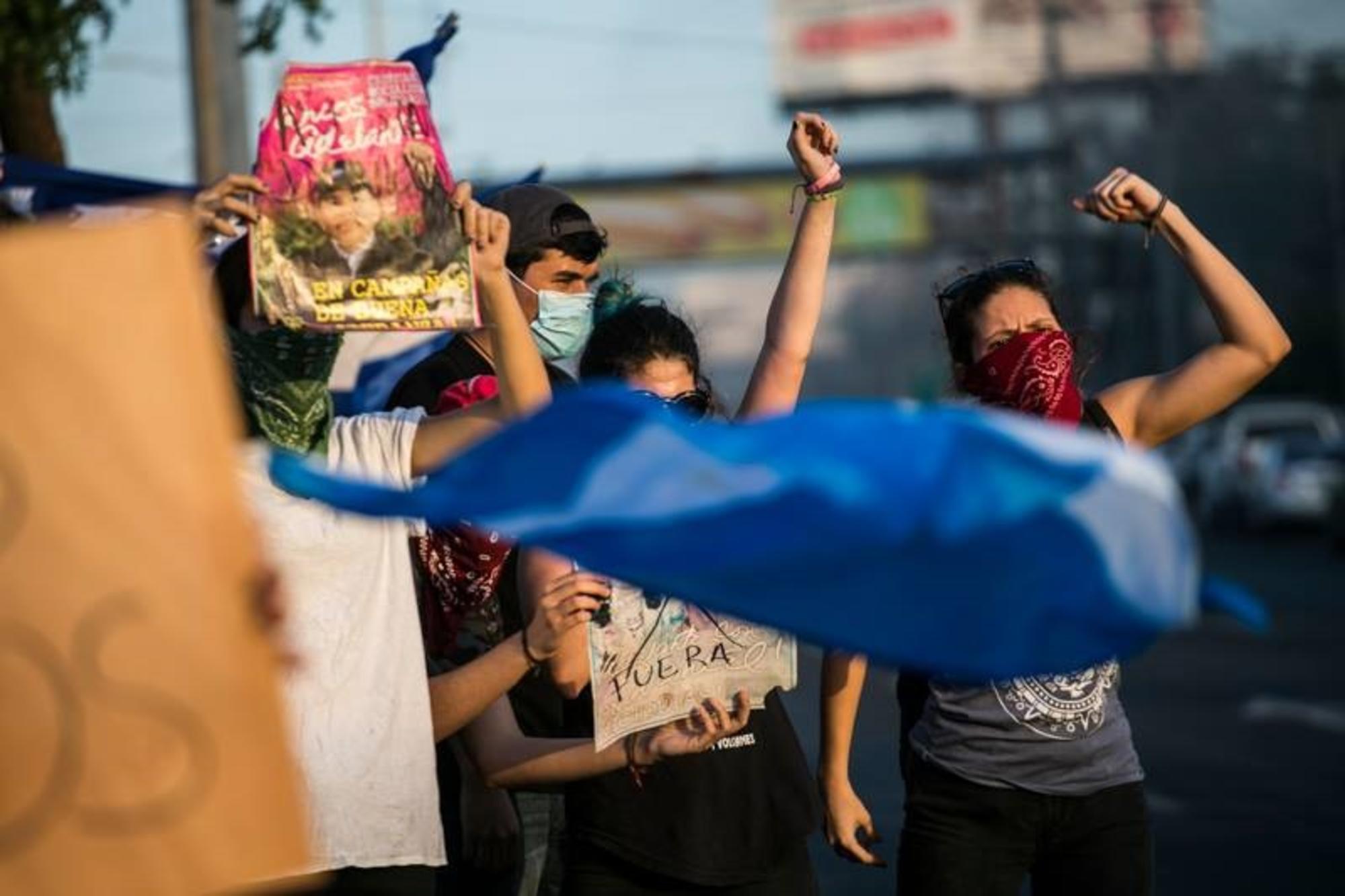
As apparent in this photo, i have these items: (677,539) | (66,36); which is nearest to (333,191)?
(677,539)

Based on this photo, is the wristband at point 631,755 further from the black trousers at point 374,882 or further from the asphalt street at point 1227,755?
the asphalt street at point 1227,755

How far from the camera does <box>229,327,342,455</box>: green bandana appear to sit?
4.43 m

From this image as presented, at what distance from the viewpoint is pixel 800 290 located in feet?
16.6

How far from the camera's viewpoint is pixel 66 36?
987 cm

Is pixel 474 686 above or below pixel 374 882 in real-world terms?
above

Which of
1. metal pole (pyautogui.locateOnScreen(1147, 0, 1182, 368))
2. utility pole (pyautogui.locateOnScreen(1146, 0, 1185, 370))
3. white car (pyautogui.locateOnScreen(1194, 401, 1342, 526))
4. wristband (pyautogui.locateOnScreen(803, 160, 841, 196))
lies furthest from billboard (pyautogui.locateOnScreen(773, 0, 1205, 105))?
wristband (pyautogui.locateOnScreen(803, 160, 841, 196))

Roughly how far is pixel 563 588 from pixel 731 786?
0.59 metres

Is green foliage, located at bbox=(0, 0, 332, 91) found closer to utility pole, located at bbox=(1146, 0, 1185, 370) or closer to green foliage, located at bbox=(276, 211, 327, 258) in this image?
green foliage, located at bbox=(276, 211, 327, 258)

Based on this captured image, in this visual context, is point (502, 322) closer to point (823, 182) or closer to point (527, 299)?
point (823, 182)

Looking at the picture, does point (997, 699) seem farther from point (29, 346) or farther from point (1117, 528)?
point (29, 346)

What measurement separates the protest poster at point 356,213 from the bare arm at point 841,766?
4.40 ft

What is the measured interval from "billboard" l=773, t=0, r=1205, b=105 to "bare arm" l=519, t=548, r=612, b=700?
253 feet

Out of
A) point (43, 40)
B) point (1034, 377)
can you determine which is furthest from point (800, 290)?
point (43, 40)

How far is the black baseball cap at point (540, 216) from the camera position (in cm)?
565
